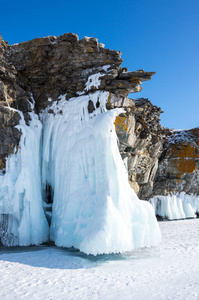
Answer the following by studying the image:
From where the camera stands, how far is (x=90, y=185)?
8.89 metres

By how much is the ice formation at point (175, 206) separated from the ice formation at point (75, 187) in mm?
11475

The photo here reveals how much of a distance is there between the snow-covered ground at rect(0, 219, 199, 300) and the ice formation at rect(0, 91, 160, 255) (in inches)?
21.7

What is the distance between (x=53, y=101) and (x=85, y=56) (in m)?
2.64

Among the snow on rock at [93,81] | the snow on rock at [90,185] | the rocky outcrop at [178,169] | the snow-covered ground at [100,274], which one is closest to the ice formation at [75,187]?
the snow on rock at [90,185]

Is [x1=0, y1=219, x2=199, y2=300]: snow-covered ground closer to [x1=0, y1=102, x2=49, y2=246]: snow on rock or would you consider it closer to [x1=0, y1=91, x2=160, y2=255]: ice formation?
[x1=0, y1=91, x2=160, y2=255]: ice formation

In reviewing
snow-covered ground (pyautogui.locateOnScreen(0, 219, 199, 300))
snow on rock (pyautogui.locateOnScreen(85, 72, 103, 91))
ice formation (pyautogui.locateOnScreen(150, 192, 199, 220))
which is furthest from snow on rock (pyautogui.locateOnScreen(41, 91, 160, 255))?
ice formation (pyautogui.locateOnScreen(150, 192, 199, 220))

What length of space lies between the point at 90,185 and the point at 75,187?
0.69 metres

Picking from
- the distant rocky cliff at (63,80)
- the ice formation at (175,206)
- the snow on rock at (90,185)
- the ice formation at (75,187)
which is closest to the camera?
the snow on rock at (90,185)

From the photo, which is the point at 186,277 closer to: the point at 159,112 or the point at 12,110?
the point at 12,110

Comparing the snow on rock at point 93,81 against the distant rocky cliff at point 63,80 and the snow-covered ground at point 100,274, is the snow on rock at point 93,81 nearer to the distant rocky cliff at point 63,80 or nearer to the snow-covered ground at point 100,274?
the distant rocky cliff at point 63,80

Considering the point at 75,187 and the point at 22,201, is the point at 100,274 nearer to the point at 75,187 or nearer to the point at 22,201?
the point at 75,187

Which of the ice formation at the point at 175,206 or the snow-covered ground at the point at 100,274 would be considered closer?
the snow-covered ground at the point at 100,274

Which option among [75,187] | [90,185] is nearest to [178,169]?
[90,185]

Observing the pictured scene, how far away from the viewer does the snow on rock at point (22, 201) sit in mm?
9172
